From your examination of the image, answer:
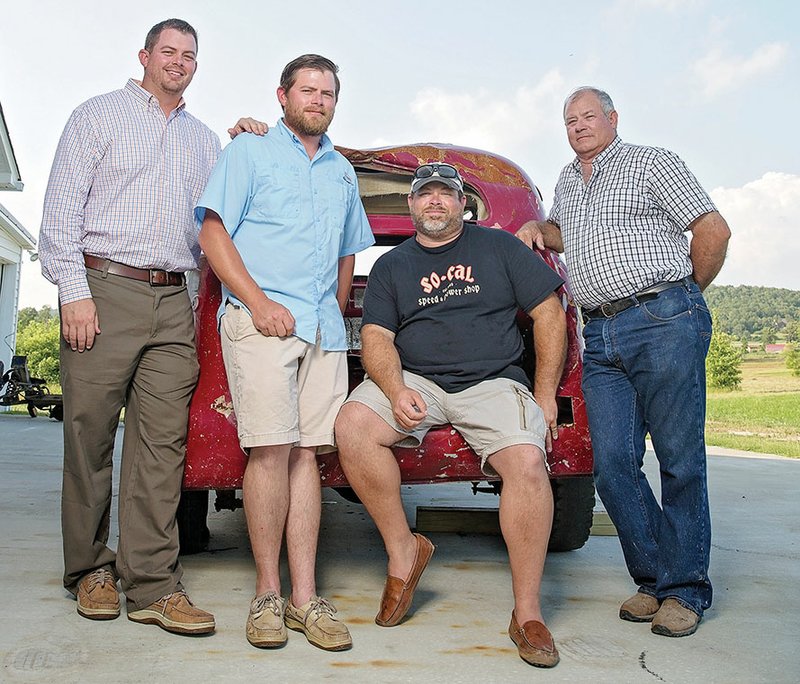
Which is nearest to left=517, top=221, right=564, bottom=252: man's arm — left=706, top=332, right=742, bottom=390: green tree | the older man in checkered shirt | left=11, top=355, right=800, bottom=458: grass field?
the older man in checkered shirt

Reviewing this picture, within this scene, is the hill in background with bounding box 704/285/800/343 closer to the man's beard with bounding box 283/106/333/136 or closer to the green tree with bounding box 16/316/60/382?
the green tree with bounding box 16/316/60/382

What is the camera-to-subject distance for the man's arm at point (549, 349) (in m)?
3.54

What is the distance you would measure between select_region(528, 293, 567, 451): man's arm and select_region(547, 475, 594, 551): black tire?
878 mm

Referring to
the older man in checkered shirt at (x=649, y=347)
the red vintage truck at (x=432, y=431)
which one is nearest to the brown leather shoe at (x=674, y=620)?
the older man in checkered shirt at (x=649, y=347)

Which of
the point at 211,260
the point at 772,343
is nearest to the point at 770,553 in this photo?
the point at 211,260

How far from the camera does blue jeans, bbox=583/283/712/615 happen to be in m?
3.41

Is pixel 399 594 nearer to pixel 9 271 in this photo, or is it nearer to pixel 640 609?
pixel 640 609

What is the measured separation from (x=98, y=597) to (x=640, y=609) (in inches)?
78.2

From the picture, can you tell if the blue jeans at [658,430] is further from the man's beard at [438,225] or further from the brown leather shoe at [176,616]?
the brown leather shoe at [176,616]

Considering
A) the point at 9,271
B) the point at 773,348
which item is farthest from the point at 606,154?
the point at 773,348

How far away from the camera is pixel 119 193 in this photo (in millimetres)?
3424

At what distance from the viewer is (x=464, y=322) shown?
355 cm

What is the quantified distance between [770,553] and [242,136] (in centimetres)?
341

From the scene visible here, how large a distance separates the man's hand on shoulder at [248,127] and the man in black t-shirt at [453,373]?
2.07 ft
